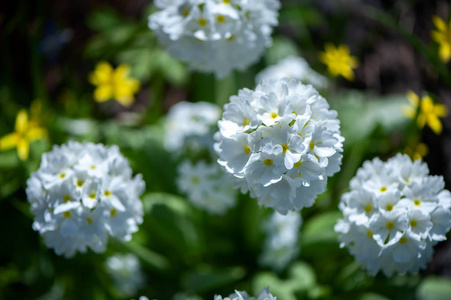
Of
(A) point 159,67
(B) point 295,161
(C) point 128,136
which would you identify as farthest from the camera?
(A) point 159,67

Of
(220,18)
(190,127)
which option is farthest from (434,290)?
(220,18)

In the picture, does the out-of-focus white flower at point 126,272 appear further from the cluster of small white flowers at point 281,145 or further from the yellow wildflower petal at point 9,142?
the cluster of small white flowers at point 281,145

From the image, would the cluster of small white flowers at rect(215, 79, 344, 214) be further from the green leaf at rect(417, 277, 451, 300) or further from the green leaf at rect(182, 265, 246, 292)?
the green leaf at rect(417, 277, 451, 300)

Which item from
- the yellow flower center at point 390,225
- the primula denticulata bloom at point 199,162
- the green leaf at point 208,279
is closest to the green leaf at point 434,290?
the yellow flower center at point 390,225

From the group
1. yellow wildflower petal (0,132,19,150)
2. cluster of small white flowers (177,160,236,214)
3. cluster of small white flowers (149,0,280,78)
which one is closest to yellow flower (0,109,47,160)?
yellow wildflower petal (0,132,19,150)

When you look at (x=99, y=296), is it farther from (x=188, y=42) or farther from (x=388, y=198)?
(x=388, y=198)

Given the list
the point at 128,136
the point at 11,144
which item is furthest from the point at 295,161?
the point at 11,144

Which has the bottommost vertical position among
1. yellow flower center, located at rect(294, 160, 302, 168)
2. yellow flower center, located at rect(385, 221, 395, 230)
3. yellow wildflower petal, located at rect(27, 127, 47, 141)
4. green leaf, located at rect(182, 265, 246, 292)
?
green leaf, located at rect(182, 265, 246, 292)
